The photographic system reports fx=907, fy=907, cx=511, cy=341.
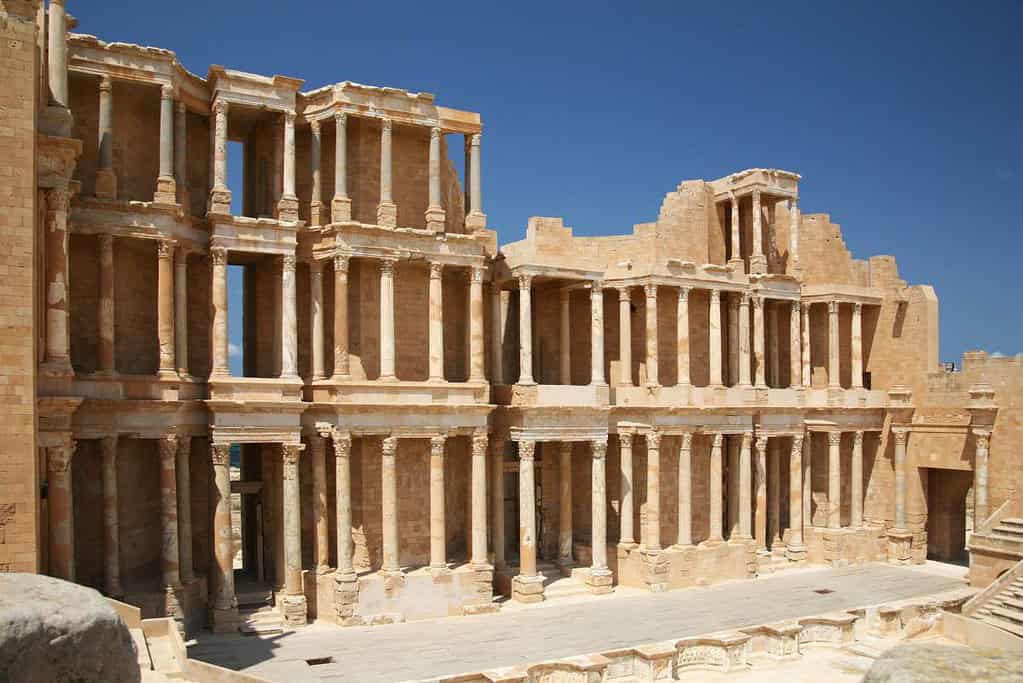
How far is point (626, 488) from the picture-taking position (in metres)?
30.1

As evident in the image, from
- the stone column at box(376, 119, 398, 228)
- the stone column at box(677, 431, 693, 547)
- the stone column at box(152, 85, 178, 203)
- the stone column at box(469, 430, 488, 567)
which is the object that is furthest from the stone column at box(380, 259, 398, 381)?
the stone column at box(677, 431, 693, 547)

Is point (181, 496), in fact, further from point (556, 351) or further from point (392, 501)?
point (556, 351)

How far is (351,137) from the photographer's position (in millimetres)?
27906

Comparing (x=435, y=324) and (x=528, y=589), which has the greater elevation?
(x=435, y=324)

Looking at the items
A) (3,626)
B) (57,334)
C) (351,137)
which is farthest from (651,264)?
(3,626)

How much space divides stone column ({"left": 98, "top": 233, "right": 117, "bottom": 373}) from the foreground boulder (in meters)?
10.9

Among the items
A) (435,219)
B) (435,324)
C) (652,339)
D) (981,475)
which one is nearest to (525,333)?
(435,324)

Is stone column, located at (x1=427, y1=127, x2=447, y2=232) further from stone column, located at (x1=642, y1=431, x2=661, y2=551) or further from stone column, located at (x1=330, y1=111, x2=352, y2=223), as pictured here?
stone column, located at (x1=642, y1=431, x2=661, y2=551)

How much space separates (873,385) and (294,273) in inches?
945

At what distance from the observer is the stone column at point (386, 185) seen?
1050 inches

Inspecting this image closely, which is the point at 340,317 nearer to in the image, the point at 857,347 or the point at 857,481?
the point at 857,347

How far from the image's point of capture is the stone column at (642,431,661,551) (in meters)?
30.1

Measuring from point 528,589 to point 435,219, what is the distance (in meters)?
11.5

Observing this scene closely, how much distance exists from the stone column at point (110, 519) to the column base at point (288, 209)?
735 centimetres
